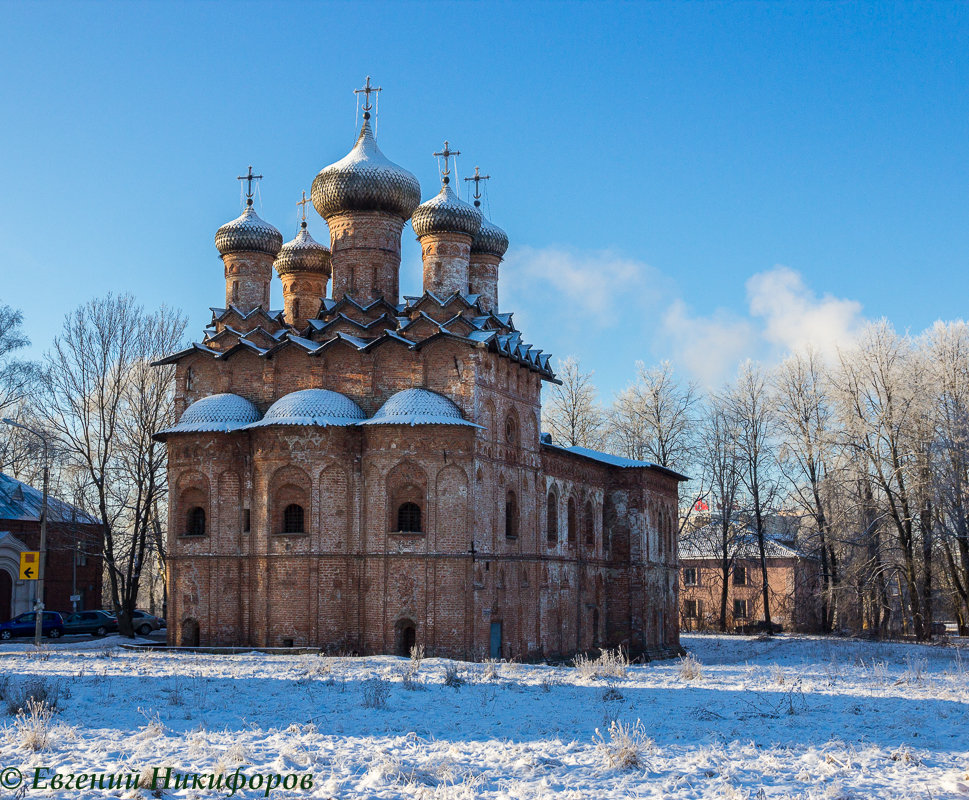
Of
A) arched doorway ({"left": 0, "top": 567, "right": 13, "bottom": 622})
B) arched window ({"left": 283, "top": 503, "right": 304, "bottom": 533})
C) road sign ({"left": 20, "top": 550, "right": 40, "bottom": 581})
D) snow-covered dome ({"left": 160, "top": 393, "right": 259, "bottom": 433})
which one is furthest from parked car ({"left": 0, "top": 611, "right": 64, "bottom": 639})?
arched window ({"left": 283, "top": 503, "right": 304, "bottom": 533})

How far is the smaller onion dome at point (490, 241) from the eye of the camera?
33.8m

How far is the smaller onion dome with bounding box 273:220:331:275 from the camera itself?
3303 centimetres

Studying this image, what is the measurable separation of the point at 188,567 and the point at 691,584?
1239 inches

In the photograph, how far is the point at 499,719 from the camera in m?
14.3

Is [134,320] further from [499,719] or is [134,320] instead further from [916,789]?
[916,789]

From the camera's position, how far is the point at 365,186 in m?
28.9

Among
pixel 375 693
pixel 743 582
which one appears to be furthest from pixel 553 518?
pixel 743 582

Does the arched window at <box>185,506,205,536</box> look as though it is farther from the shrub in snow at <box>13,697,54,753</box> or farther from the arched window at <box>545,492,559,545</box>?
the shrub in snow at <box>13,697,54,753</box>

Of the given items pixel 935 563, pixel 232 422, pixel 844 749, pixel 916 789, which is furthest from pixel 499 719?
pixel 935 563

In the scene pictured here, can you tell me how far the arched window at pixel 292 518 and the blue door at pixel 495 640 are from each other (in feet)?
17.3

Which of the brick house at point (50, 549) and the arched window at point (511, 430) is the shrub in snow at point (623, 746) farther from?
the brick house at point (50, 549)

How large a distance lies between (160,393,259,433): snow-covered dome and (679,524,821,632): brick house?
25600 mm

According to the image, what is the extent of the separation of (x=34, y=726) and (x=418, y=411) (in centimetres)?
1432

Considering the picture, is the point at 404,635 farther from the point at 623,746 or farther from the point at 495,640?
the point at 623,746
